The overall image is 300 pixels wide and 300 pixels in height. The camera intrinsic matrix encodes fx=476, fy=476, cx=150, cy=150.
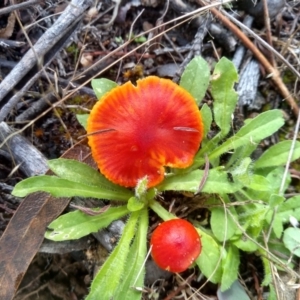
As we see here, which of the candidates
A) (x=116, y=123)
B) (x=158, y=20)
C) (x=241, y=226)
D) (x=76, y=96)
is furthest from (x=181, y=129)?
(x=158, y=20)

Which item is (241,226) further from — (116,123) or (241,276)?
(116,123)

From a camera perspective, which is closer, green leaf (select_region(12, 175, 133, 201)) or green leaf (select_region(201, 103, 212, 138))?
Result: green leaf (select_region(12, 175, 133, 201))

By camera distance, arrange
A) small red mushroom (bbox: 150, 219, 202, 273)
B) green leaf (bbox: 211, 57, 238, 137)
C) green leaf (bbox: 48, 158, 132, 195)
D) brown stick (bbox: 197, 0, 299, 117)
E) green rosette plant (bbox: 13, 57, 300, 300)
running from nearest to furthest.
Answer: small red mushroom (bbox: 150, 219, 202, 273) < green rosette plant (bbox: 13, 57, 300, 300) < green leaf (bbox: 48, 158, 132, 195) < green leaf (bbox: 211, 57, 238, 137) < brown stick (bbox: 197, 0, 299, 117)

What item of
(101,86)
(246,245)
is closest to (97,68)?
(101,86)

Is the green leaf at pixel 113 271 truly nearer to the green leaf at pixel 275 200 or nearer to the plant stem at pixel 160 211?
the plant stem at pixel 160 211

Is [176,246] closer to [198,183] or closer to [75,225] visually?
[198,183]

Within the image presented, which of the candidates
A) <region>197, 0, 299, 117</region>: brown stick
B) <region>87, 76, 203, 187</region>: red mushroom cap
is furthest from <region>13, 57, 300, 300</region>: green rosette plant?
<region>197, 0, 299, 117</region>: brown stick

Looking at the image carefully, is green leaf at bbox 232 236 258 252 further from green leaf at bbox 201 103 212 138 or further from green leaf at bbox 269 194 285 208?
green leaf at bbox 201 103 212 138
